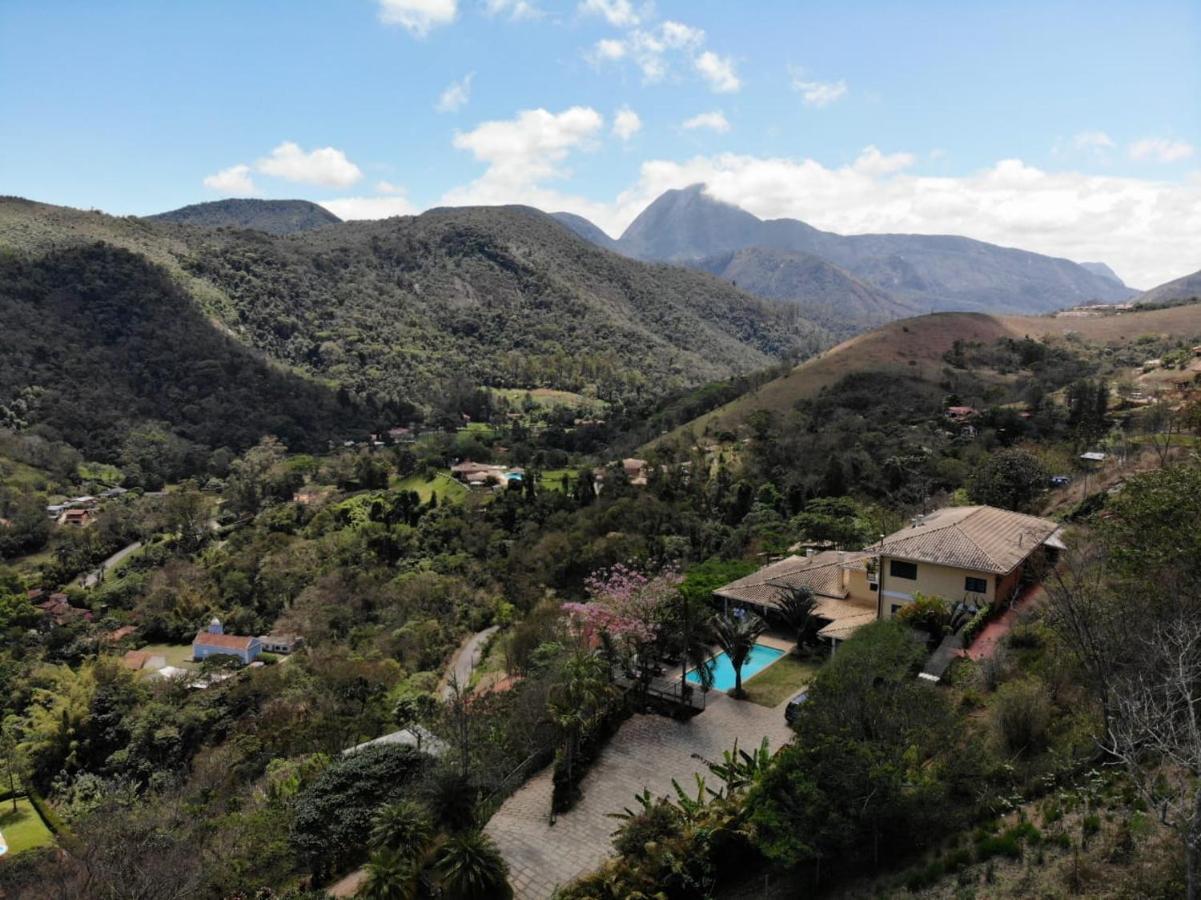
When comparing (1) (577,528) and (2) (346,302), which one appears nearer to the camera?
(1) (577,528)

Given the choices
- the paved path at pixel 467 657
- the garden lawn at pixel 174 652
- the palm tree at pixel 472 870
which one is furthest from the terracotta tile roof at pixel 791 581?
the garden lawn at pixel 174 652

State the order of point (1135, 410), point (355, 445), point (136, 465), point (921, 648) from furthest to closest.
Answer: point (355, 445) < point (136, 465) < point (1135, 410) < point (921, 648)

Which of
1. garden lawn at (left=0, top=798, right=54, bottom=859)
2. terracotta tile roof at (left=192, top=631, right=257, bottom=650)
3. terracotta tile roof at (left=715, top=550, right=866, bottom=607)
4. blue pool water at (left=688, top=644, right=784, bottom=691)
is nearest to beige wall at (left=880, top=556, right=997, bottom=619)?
terracotta tile roof at (left=715, top=550, right=866, bottom=607)

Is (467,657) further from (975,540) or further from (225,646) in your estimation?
(975,540)

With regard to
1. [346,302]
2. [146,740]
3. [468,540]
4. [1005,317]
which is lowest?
[146,740]

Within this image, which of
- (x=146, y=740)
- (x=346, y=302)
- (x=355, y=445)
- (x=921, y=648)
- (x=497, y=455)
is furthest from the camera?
(x=346, y=302)

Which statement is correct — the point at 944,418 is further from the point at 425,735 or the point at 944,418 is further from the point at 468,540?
the point at 425,735

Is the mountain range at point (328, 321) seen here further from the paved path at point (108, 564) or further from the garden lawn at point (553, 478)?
the garden lawn at point (553, 478)

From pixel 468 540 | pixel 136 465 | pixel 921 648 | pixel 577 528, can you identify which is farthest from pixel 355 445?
pixel 921 648
